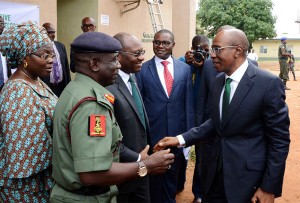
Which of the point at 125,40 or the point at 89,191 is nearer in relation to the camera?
the point at 89,191

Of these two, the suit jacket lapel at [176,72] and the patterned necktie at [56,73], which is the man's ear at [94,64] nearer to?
the suit jacket lapel at [176,72]

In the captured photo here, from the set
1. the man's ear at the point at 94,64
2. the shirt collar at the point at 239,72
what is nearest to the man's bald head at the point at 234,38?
the shirt collar at the point at 239,72

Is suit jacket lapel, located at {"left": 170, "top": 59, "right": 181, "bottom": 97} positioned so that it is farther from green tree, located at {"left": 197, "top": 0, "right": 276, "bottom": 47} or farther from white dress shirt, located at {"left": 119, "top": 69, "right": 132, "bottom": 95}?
green tree, located at {"left": 197, "top": 0, "right": 276, "bottom": 47}

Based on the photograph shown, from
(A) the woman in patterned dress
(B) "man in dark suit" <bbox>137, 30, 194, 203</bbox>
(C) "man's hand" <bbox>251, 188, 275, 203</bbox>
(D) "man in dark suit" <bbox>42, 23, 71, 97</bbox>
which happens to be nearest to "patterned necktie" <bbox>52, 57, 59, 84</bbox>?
(D) "man in dark suit" <bbox>42, 23, 71, 97</bbox>

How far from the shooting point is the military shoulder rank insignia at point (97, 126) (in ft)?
6.17

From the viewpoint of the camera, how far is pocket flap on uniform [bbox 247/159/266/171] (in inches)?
112

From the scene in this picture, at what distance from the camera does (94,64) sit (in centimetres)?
212

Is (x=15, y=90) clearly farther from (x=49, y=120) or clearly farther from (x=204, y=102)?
(x=204, y=102)

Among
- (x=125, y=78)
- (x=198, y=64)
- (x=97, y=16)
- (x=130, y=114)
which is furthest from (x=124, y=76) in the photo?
(x=97, y=16)

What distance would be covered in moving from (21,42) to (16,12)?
395 centimetres

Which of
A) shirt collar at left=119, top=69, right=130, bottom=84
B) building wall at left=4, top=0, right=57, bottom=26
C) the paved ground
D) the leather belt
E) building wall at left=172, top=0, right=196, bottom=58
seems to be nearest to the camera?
the leather belt

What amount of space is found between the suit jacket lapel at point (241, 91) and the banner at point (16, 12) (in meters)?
3.88

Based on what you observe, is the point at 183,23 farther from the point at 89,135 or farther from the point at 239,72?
the point at 89,135

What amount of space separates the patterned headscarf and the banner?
3.46 meters
